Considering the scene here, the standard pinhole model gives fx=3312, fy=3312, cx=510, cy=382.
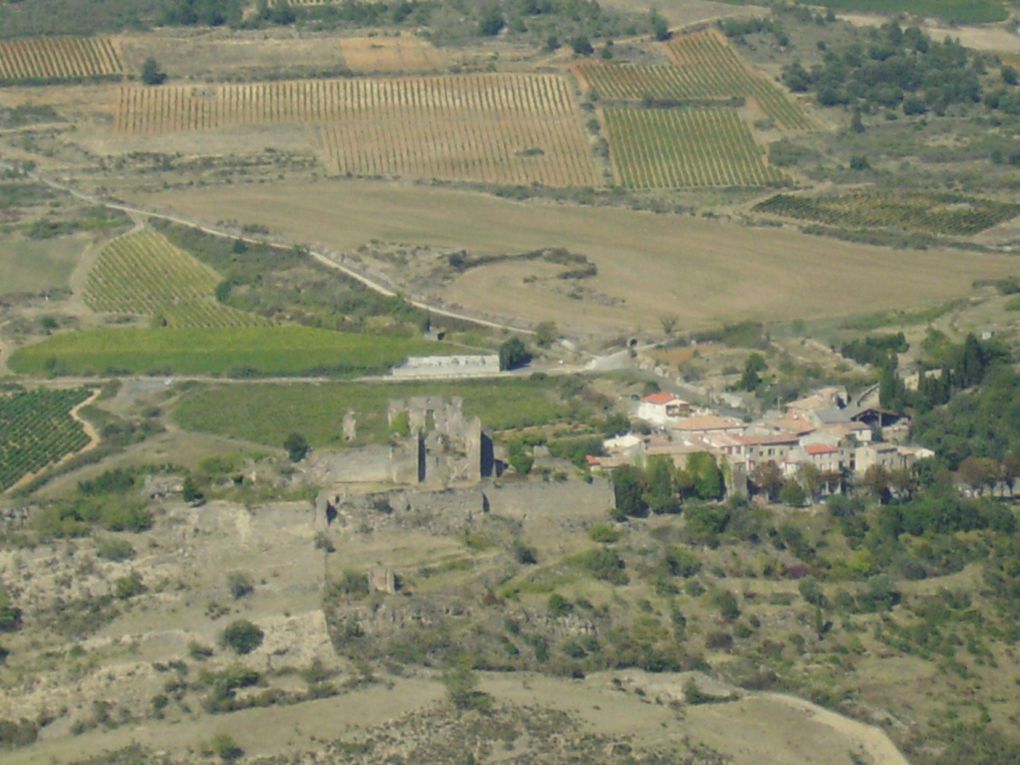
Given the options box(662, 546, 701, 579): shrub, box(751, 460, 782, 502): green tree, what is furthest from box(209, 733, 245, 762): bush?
box(751, 460, 782, 502): green tree

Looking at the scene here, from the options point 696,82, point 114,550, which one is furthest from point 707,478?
point 696,82

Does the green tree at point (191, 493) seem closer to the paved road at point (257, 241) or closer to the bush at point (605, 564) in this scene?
the bush at point (605, 564)

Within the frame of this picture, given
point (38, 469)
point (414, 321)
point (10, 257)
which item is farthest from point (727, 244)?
point (38, 469)

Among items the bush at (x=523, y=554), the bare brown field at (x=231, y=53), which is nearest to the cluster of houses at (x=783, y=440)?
the bush at (x=523, y=554)

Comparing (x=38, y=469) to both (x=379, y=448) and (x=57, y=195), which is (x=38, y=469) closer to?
(x=379, y=448)

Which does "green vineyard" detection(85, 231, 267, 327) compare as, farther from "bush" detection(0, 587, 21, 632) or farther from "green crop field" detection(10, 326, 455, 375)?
"bush" detection(0, 587, 21, 632)
